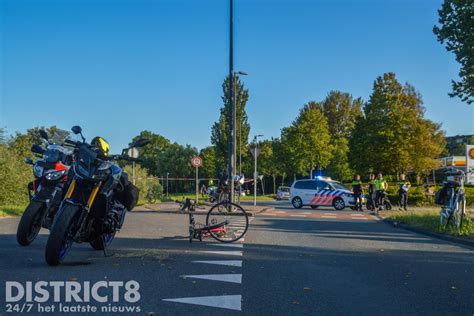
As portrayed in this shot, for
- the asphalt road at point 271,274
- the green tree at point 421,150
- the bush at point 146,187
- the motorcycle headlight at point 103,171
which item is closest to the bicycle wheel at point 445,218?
the asphalt road at point 271,274

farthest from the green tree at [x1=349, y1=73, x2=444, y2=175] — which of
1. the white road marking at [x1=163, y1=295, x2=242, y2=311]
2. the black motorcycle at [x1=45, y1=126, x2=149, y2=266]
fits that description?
the white road marking at [x1=163, y1=295, x2=242, y2=311]

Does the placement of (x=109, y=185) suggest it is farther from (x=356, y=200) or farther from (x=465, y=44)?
(x=356, y=200)

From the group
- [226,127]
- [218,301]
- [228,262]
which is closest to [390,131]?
[226,127]

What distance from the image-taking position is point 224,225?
9617 millimetres

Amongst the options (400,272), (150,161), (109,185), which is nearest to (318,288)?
(400,272)

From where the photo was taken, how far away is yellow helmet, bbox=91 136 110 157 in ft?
22.2

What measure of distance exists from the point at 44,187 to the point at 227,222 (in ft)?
11.1

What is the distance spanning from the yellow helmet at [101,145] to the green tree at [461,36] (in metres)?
16.3

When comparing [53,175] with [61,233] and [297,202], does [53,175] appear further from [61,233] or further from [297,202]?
[297,202]

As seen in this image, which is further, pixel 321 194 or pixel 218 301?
pixel 321 194

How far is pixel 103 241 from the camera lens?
7281mm

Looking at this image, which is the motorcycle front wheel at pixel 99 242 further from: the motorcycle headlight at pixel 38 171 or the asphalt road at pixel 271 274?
the motorcycle headlight at pixel 38 171

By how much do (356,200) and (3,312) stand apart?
2287 cm

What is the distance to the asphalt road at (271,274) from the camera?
4.85m
